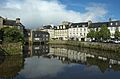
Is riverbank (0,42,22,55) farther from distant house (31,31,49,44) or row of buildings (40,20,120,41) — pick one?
distant house (31,31,49,44)

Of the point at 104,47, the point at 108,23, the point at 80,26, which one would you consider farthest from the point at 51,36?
the point at 104,47

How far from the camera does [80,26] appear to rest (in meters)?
115

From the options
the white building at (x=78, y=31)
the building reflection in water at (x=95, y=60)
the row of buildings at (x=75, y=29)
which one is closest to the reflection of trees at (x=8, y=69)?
the building reflection in water at (x=95, y=60)

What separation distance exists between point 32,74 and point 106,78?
9638mm

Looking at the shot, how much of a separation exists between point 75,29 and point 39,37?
58.5ft

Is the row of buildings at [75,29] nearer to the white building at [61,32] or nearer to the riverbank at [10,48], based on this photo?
the white building at [61,32]

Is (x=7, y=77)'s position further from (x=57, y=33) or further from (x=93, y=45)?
(x=57, y=33)

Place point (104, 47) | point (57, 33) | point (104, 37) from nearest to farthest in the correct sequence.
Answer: point (104, 47) → point (104, 37) → point (57, 33)

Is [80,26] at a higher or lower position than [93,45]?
higher

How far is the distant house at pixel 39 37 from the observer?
368 feet

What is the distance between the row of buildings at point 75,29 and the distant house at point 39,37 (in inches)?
451

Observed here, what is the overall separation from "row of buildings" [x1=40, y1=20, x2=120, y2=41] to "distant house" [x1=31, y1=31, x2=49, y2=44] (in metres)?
11.5

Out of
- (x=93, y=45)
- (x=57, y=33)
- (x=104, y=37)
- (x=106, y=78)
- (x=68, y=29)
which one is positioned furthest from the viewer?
(x=57, y=33)

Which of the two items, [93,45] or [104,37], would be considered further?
[104,37]
